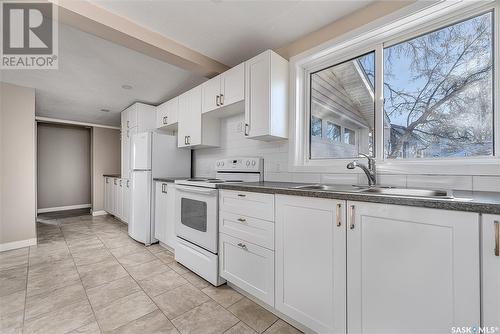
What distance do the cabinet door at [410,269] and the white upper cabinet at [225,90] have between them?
1685 millimetres

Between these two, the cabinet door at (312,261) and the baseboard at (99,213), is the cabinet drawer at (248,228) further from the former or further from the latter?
the baseboard at (99,213)

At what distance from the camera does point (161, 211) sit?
308 centimetres

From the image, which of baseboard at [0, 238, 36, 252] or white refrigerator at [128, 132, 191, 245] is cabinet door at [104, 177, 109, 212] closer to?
baseboard at [0, 238, 36, 252]

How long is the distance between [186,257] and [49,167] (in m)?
5.46

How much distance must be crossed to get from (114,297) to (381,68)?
300cm

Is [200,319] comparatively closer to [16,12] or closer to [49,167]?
[16,12]

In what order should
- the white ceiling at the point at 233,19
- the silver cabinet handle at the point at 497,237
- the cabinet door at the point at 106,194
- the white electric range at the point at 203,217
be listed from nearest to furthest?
the silver cabinet handle at the point at 497,237, the white ceiling at the point at 233,19, the white electric range at the point at 203,217, the cabinet door at the point at 106,194

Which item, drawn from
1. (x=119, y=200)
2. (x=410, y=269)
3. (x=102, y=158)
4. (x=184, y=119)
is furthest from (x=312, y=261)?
(x=102, y=158)

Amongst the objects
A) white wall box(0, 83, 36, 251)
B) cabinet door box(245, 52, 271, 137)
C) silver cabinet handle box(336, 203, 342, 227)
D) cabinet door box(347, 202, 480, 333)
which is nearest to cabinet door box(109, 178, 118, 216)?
white wall box(0, 83, 36, 251)

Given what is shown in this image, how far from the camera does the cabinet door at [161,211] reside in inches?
118

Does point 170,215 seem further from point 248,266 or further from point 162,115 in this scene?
point 162,115

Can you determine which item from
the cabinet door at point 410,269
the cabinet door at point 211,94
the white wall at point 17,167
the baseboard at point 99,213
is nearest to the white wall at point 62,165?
the baseboard at point 99,213

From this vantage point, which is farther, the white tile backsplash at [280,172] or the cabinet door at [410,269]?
the white tile backsplash at [280,172]

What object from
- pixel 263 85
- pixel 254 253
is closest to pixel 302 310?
pixel 254 253
